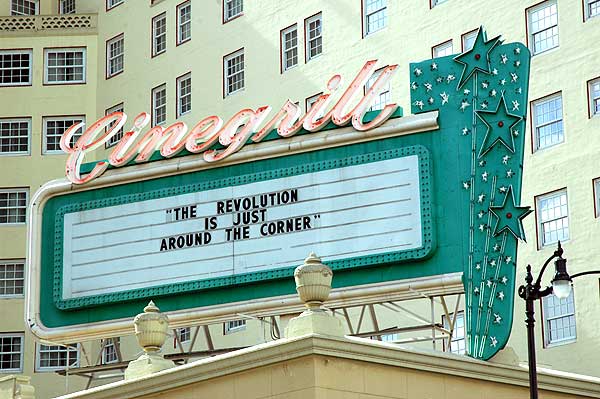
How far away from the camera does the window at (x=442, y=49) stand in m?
43.6

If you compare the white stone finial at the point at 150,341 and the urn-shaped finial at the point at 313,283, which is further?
the white stone finial at the point at 150,341

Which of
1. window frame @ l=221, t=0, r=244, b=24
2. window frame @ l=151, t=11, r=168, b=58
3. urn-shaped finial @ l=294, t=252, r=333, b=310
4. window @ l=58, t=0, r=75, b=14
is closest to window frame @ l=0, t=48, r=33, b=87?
window @ l=58, t=0, r=75, b=14

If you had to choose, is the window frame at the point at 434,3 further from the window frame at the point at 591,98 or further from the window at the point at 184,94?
the window at the point at 184,94

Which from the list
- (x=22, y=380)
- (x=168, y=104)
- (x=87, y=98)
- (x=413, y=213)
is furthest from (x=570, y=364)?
(x=87, y=98)

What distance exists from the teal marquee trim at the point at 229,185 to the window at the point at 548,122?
12140 mm

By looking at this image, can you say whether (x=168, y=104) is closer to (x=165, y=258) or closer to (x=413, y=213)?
(x=165, y=258)

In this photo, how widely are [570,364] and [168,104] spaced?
21913mm

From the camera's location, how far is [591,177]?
39.0 metres

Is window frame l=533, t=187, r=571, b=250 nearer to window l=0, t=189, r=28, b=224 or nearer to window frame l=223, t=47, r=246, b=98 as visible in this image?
window frame l=223, t=47, r=246, b=98

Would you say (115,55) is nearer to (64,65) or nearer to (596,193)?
(64,65)

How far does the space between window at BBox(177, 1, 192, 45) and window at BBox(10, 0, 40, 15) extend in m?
9.75

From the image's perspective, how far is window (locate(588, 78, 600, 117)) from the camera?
39.3 metres

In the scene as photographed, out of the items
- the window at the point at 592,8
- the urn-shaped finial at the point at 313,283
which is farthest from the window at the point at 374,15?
the urn-shaped finial at the point at 313,283

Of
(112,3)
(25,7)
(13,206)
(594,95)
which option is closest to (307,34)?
(594,95)
